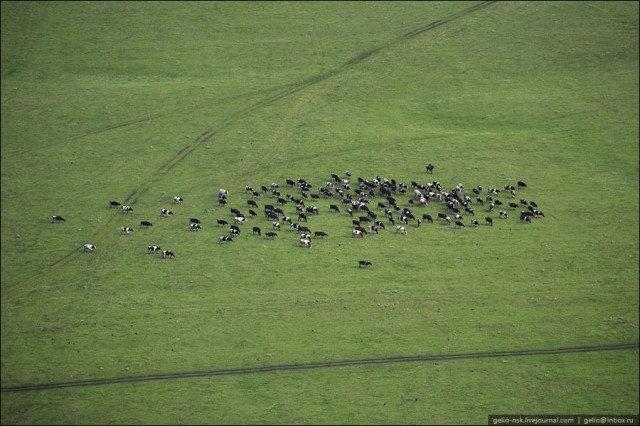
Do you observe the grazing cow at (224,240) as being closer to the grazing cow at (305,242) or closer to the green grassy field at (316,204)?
the green grassy field at (316,204)

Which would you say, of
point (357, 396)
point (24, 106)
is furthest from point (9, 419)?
point (24, 106)

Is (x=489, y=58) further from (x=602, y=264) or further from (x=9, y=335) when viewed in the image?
(x=9, y=335)

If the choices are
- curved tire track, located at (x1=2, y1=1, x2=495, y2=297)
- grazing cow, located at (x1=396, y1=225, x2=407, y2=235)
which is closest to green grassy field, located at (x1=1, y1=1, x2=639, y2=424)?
curved tire track, located at (x1=2, y1=1, x2=495, y2=297)

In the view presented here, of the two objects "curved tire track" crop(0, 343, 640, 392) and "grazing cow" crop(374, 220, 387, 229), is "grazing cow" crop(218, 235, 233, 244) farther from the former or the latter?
"curved tire track" crop(0, 343, 640, 392)

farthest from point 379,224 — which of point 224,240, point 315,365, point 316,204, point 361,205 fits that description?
point 315,365

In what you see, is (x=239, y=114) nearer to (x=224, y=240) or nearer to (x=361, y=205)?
(x=361, y=205)
